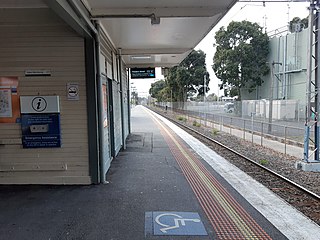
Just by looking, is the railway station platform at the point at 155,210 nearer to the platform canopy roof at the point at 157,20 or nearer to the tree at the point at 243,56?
the platform canopy roof at the point at 157,20

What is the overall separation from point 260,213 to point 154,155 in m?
5.15

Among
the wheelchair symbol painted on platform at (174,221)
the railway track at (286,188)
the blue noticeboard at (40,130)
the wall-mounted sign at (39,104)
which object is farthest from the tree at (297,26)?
the wheelchair symbol painted on platform at (174,221)

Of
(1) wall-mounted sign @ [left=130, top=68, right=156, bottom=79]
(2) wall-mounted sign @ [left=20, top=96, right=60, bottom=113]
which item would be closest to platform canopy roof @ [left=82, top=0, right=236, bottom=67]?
(2) wall-mounted sign @ [left=20, top=96, right=60, bottom=113]

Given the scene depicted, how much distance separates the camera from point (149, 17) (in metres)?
5.75

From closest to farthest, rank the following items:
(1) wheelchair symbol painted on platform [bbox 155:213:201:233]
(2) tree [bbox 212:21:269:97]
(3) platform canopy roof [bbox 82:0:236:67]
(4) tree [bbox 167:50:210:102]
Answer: (1) wheelchair symbol painted on platform [bbox 155:213:201:233], (3) platform canopy roof [bbox 82:0:236:67], (2) tree [bbox 212:21:269:97], (4) tree [bbox 167:50:210:102]

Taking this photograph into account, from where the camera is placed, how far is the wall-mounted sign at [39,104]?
5.91 m

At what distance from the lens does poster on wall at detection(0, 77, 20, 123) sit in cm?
588

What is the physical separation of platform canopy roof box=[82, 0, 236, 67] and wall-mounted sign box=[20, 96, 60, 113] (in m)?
1.83

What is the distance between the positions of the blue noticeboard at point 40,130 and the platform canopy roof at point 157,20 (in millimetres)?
2201

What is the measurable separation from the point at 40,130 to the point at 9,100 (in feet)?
2.77

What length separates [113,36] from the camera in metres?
8.00

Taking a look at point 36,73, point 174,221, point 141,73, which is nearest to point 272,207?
point 174,221

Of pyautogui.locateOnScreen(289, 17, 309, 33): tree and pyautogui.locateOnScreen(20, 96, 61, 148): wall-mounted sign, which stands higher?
pyautogui.locateOnScreen(289, 17, 309, 33): tree

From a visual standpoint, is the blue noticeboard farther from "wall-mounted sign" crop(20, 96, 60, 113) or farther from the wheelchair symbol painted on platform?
the wheelchair symbol painted on platform
